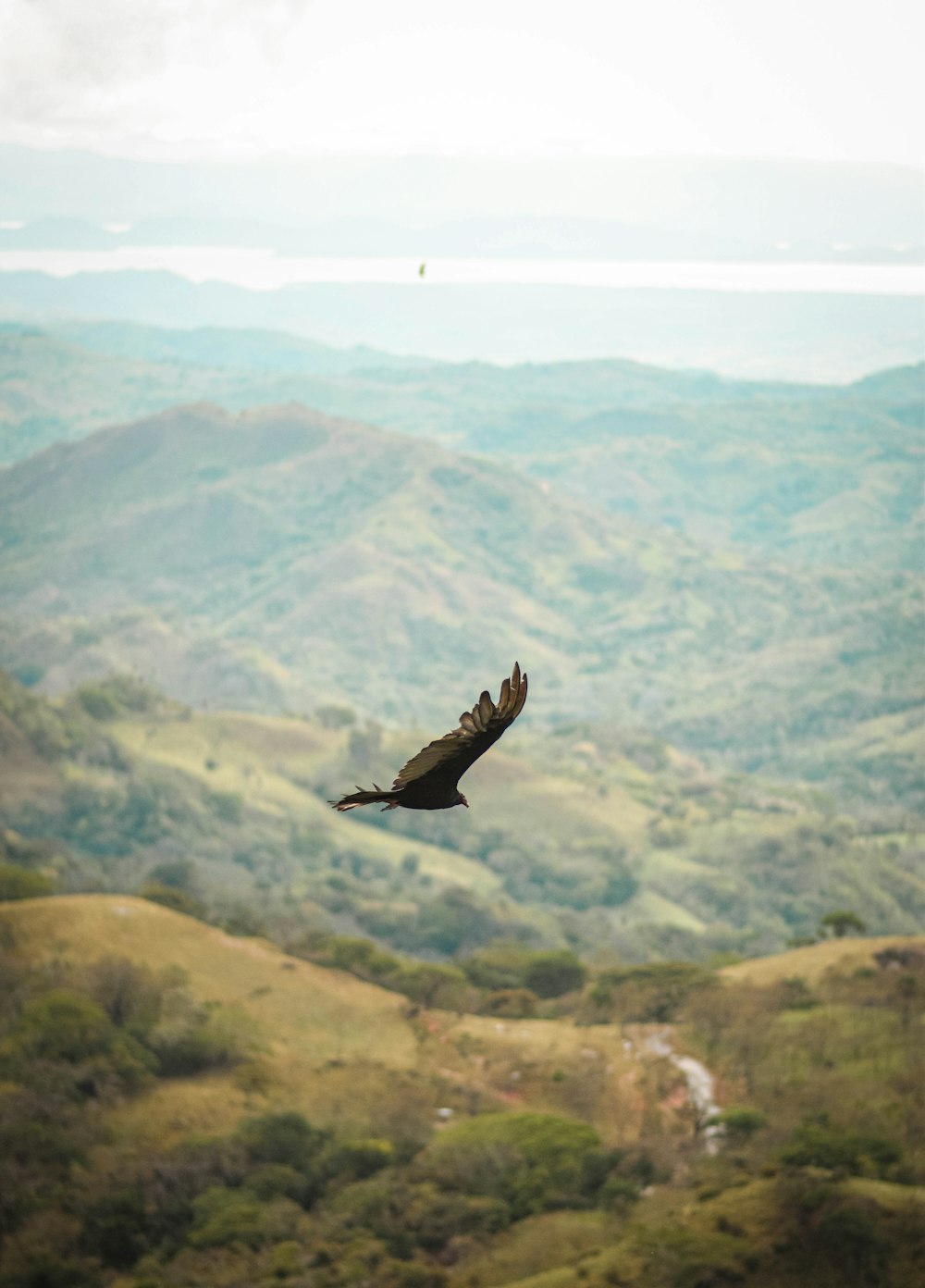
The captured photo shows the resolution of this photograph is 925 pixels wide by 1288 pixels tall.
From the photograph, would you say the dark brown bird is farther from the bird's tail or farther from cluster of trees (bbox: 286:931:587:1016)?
cluster of trees (bbox: 286:931:587:1016)

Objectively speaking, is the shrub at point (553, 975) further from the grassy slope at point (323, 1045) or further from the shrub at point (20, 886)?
the shrub at point (20, 886)

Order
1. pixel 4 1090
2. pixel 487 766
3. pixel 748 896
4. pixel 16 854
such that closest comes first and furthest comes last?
pixel 4 1090
pixel 16 854
pixel 748 896
pixel 487 766

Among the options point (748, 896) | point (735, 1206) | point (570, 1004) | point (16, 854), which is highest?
point (735, 1206)

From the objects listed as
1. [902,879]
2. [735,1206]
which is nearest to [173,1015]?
[735,1206]

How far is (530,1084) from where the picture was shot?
6384 centimetres

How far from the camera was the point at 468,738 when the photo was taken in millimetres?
11539

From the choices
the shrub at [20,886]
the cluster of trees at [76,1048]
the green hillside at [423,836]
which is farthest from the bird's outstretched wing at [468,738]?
the green hillside at [423,836]

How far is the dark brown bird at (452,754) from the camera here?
11391mm

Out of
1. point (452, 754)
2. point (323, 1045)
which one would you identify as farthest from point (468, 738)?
point (323, 1045)

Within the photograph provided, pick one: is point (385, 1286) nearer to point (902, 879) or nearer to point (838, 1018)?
point (838, 1018)

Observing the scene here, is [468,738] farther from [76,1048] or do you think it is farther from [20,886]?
[20,886]

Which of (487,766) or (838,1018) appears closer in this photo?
(838,1018)

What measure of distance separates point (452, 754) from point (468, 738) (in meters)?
0.18

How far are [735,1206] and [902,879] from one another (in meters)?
119
